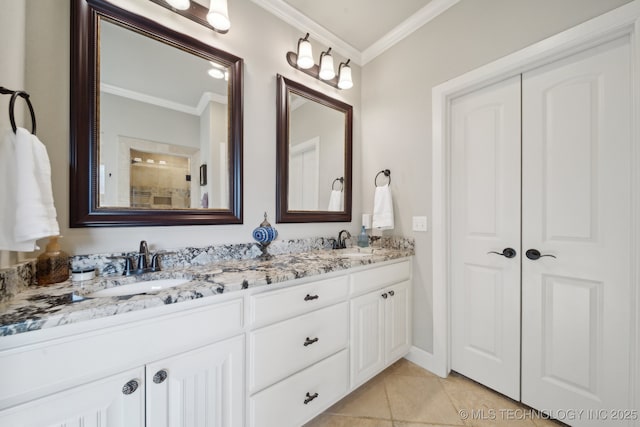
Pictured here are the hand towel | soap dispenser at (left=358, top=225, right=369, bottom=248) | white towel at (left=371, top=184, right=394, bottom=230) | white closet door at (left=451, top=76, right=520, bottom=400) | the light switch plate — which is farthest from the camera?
soap dispenser at (left=358, top=225, right=369, bottom=248)

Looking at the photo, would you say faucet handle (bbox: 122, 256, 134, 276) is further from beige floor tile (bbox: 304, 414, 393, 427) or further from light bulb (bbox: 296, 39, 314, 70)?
light bulb (bbox: 296, 39, 314, 70)

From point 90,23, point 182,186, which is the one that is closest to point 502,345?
point 182,186

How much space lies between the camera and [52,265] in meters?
0.98

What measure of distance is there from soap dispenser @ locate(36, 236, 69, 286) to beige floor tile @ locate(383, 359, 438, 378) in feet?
6.61

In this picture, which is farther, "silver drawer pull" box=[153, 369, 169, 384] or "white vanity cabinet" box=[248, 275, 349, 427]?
"white vanity cabinet" box=[248, 275, 349, 427]

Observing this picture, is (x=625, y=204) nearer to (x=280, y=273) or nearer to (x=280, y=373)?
(x=280, y=273)

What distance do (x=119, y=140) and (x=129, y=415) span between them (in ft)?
3.90

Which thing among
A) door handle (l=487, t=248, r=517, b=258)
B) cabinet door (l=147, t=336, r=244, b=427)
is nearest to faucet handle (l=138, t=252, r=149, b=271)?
cabinet door (l=147, t=336, r=244, b=427)

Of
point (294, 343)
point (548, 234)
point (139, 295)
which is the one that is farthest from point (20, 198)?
point (548, 234)

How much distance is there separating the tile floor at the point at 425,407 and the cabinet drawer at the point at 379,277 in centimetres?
71

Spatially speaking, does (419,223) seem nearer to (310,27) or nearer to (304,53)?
(304,53)

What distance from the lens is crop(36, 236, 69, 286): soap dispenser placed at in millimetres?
955

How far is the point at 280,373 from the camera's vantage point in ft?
3.70

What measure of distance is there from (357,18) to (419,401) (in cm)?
281
